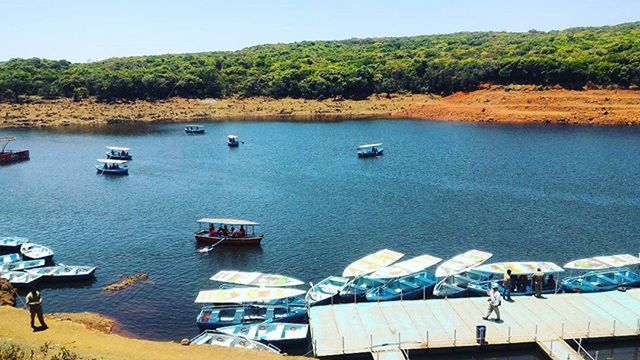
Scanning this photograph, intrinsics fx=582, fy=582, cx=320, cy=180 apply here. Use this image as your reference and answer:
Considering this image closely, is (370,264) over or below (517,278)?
over

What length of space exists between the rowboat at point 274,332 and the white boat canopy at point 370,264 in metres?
7.76

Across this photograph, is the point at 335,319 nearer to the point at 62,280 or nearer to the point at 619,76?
the point at 62,280

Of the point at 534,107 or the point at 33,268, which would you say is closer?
the point at 33,268

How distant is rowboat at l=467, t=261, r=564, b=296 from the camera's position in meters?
44.2

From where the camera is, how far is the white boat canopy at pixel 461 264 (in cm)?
4636

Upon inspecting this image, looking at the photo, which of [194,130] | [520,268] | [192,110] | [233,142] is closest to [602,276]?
[520,268]

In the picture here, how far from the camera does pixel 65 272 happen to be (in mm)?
51250

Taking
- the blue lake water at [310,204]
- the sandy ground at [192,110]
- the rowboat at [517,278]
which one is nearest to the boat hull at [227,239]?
the blue lake water at [310,204]

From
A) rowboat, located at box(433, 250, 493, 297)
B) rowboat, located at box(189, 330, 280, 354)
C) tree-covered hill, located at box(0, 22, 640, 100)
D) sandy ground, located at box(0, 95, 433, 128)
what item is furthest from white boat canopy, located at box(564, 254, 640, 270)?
tree-covered hill, located at box(0, 22, 640, 100)

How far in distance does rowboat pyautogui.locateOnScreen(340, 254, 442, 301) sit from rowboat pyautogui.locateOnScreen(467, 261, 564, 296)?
4.40 m

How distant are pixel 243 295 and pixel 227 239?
17760 millimetres

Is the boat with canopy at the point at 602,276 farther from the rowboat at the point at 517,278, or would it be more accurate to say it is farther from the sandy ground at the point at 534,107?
the sandy ground at the point at 534,107

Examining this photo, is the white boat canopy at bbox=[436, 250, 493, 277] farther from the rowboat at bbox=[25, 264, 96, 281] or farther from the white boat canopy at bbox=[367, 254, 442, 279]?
the rowboat at bbox=[25, 264, 96, 281]

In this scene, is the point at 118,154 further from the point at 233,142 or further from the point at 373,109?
the point at 373,109
